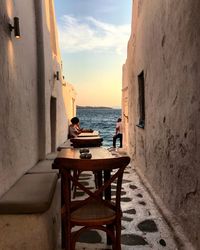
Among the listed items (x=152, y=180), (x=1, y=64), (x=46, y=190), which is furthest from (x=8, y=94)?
(x=152, y=180)

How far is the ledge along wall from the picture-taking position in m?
4.37

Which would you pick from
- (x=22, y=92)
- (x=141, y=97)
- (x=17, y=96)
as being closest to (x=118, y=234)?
(x=17, y=96)

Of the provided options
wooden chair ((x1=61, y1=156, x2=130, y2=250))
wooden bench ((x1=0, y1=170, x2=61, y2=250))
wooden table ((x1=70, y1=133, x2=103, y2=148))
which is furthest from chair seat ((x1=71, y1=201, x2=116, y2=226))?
wooden table ((x1=70, y1=133, x2=103, y2=148))

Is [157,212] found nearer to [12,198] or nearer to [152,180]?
[152,180]

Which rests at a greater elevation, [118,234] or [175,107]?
[175,107]

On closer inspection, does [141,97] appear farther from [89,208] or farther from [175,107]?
[89,208]

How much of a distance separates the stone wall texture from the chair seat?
93 centimetres

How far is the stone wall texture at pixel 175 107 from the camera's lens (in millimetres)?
3697

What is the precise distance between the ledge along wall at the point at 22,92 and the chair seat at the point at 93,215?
3.35 ft

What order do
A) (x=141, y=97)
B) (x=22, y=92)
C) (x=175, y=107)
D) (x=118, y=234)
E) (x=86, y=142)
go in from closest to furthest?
(x=118, y=234) → (x=175, y=107) → (x=22, y=92) → (x=86, y=142) → (x=141, y=97)

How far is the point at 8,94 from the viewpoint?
4.58m

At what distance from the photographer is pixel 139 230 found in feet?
15.1

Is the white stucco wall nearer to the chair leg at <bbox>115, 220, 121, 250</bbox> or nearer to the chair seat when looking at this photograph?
the chair seat

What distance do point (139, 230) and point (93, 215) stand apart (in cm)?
137
